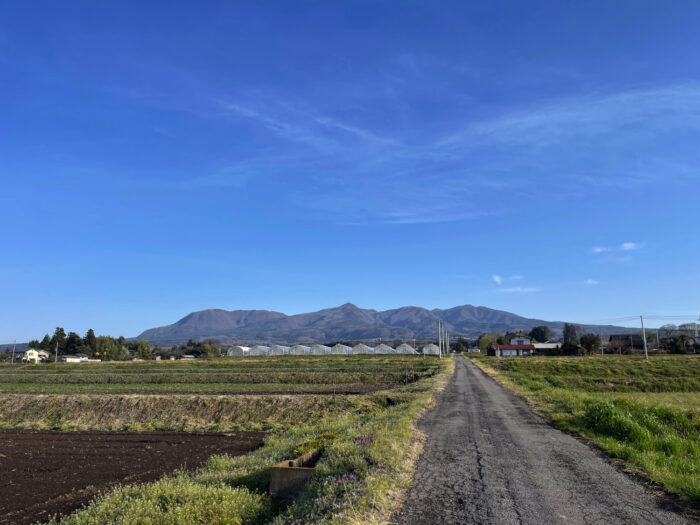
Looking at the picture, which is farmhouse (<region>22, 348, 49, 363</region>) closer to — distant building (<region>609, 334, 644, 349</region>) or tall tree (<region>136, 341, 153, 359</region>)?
tall tree (<region>136, 341, 153, 359</region>)

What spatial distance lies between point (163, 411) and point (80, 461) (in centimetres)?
1399

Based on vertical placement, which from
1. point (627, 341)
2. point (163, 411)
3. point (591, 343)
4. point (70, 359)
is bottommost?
point (70, 359)

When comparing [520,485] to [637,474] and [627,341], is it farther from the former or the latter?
[627,341]

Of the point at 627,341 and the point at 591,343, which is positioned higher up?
the point at 591,343

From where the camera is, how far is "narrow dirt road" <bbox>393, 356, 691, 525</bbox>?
711 cm

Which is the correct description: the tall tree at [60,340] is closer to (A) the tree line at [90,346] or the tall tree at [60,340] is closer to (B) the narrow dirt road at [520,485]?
(A) the tree line at [90,346]

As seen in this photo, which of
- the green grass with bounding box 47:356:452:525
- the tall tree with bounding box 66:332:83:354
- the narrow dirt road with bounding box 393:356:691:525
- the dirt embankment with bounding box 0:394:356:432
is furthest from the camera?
the tall tree with bounding box 66:332:83:354

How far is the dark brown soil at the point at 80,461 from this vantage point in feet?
46.0

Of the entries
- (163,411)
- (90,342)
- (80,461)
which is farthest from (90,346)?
(80,461)

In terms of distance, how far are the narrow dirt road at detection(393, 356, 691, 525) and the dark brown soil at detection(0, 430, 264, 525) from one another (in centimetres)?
1108

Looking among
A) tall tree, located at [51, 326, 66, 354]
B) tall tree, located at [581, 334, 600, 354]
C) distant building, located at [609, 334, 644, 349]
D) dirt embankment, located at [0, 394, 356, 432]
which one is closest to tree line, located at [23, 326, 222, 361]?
tall tree, located at [51, 326, 66, 354]

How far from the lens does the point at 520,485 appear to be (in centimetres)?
880

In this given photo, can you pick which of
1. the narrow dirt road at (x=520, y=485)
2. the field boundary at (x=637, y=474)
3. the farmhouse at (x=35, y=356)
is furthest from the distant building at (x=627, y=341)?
the farmhouse at (x=35, y=356)

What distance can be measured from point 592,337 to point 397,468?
425 ft
